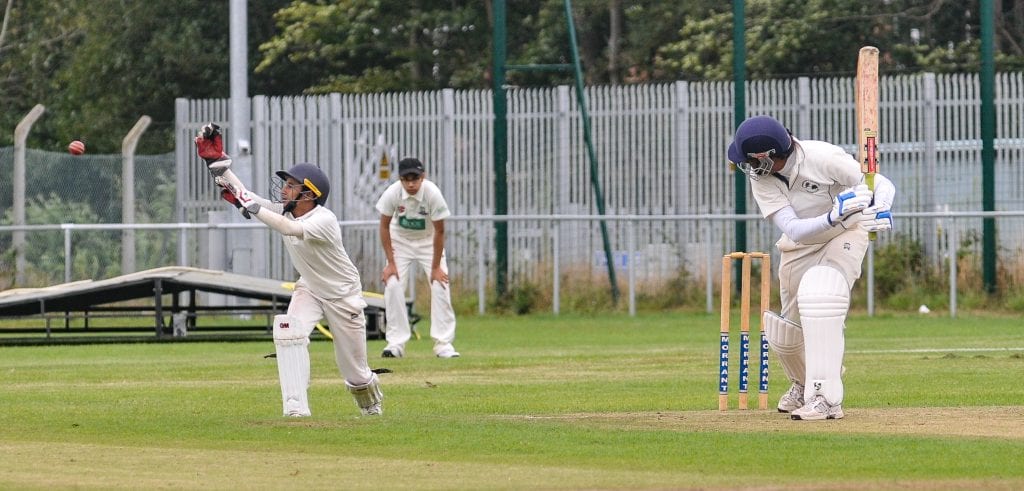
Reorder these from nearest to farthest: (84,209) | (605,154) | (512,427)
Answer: (512,427) < (605,154) < (84,209)

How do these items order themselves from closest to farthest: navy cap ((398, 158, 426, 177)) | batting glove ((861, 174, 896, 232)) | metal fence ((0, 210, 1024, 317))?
batting glove ((861, 174, 896, 232)) < navy cap ((398, 158, 426, 177)) < metal fence ((0, 210, 1024, 317))

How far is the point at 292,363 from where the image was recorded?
37.6ft

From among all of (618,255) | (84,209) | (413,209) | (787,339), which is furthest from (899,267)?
(787,339)

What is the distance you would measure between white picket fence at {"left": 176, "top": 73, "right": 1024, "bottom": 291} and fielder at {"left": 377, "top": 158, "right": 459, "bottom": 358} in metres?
7.60

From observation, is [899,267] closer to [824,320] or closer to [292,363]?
[824,320]

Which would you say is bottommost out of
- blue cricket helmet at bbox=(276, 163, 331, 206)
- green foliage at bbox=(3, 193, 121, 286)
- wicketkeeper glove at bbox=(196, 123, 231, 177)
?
green foliage at bbox=(3, 193, 121, 286)

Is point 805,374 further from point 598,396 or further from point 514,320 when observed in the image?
point 514,320

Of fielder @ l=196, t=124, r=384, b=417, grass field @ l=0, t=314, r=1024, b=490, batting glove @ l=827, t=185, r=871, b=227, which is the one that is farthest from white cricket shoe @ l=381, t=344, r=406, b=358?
batting glove @ l=827, t=185, r=871, b=227

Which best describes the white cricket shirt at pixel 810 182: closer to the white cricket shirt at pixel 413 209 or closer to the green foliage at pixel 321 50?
the white cricket shirt at pixel 413 209

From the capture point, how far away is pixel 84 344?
70.7ft

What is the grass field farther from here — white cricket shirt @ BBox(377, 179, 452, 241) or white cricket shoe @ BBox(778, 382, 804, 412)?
white cricket shirt @ BBox(377, 179, 452, 241)

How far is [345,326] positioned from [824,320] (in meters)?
3.05

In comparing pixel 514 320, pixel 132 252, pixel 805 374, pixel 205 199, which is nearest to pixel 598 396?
pixel 805 374

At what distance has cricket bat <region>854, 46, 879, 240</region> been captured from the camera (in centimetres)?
1066
